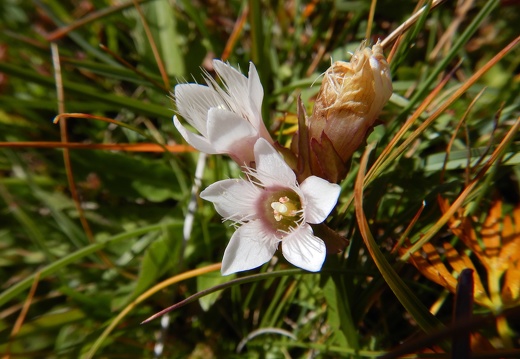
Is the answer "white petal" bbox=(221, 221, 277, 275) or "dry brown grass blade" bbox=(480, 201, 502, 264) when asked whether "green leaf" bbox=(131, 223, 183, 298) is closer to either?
"white petal" bbox=(221, 221, 277, 275)

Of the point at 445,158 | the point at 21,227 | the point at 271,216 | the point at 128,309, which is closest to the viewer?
the point at 271,216

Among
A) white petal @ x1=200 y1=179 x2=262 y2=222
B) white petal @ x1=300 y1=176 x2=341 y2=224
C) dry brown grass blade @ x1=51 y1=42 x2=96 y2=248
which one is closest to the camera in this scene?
white petal @ x1=300 y1=176 x2=341 y2=224

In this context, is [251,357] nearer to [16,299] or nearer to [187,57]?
[16,299]

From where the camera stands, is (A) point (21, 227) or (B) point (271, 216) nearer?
(B) point (271, 216)

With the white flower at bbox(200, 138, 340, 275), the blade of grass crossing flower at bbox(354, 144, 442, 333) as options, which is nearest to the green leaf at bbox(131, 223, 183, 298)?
the white flower at bbox(200, 138, 340, 275)

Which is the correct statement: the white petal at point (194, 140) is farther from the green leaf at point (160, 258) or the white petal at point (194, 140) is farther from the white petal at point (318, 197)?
the green leaf at point (160, 258)

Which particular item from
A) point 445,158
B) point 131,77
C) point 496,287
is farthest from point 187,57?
point 496,287

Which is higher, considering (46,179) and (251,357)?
(46,179)
